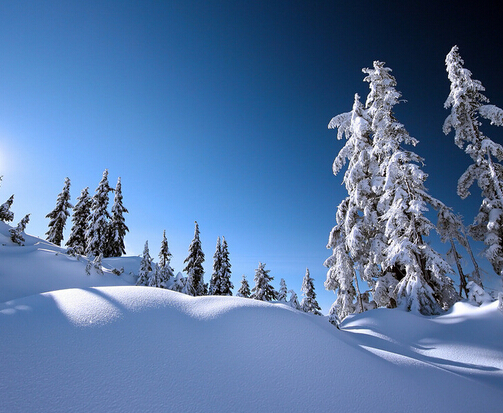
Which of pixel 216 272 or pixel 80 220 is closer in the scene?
pixel 216 272

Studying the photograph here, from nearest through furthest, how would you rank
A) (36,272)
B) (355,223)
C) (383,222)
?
(36,272)
(383,222)
(355,223)

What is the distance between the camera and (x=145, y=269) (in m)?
21.7

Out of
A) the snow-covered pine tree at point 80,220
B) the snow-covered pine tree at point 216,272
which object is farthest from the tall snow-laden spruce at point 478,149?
the snow-covered pine tree at point 80,220

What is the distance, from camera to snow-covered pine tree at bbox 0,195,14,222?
19.1 metres

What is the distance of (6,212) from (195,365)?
82.3ft

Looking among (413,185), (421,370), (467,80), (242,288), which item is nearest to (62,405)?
(421,370)

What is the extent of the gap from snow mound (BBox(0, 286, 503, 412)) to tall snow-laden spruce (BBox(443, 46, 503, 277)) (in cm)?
970

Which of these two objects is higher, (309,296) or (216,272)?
(216,272)

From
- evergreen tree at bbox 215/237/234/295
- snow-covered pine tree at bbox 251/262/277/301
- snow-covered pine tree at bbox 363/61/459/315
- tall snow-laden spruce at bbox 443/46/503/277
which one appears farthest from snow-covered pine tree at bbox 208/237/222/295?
tall snow-laden spruce at bbox 443/46/503/277

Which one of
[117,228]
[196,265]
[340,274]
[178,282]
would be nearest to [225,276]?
[196,265]

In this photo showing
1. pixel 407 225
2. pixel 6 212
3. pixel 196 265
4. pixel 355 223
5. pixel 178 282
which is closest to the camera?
pixel 407 225

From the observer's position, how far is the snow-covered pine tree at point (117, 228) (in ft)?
100

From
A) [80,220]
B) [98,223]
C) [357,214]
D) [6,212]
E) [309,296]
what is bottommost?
[309,296]

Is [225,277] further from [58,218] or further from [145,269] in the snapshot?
[58,218]
